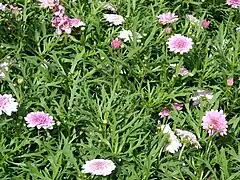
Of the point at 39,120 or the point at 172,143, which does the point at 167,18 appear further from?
the point at 39,120

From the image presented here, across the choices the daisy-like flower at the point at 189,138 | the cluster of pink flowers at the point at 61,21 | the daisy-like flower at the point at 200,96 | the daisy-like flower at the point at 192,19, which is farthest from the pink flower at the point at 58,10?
the daisy-like flower at the point at 189,138

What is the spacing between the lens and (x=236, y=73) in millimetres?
2869

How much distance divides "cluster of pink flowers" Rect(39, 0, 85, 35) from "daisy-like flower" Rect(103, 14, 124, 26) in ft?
0.57

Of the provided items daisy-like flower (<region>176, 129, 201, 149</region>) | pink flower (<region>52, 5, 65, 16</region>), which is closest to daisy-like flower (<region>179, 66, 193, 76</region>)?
daisy-like flower (<region>176, 129, 201, 149</region>)

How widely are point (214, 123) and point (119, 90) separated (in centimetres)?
43

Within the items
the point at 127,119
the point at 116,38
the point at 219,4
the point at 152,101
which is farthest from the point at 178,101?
the point at 219,4

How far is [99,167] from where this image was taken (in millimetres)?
2285

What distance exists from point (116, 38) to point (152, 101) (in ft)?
1.49

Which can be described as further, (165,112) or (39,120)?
(165,112)

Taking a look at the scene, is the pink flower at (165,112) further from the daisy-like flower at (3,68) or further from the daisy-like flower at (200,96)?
the daisy-like flower at (3,68)

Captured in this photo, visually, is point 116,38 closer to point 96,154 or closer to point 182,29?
point 182,29

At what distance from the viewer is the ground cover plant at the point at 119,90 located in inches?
95.2

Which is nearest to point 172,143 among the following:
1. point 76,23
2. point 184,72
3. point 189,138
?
point 189,138

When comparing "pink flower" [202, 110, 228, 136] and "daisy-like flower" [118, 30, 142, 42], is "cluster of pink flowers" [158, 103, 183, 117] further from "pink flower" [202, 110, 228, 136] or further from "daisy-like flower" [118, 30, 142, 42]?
"daisy-like flower" [118, 30, 142, 42]
